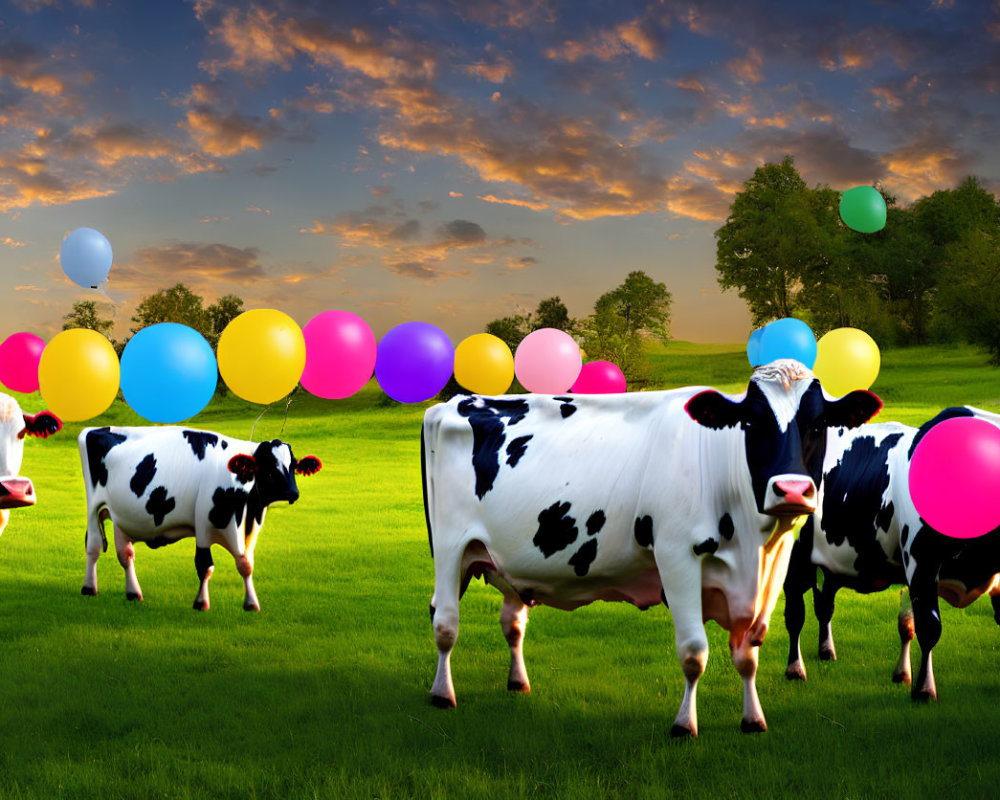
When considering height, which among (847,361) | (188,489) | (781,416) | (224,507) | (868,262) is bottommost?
(224,507)

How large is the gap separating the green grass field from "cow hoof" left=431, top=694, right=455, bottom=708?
10 cm

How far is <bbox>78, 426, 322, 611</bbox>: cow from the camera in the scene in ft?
29.4

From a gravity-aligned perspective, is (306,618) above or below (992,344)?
below

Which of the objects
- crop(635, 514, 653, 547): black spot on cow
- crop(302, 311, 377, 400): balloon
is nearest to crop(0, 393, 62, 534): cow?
crop(302, 311, 377, 400): balloon

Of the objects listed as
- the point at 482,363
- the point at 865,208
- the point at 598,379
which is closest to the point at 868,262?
the point at 865,208

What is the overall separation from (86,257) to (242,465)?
5906mm

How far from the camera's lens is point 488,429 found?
593cm

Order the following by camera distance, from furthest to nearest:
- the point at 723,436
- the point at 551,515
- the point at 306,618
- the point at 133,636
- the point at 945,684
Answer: the point at 306,618 < the point at 133,636 < the point at 945,684 < the point at 551,515 < the point at 723,436

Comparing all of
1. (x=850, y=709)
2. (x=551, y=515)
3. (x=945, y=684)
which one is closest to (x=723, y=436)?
(x=551, y=515)

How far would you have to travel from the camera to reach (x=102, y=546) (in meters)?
9.97

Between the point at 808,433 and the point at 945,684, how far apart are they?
2793 mm

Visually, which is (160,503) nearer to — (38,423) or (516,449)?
(38,423)

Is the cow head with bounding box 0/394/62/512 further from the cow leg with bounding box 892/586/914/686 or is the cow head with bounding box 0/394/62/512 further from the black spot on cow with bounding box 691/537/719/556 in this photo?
the cow leg with bounding box 892/586/914/686

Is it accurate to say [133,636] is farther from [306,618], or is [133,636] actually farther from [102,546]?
[102,546]
